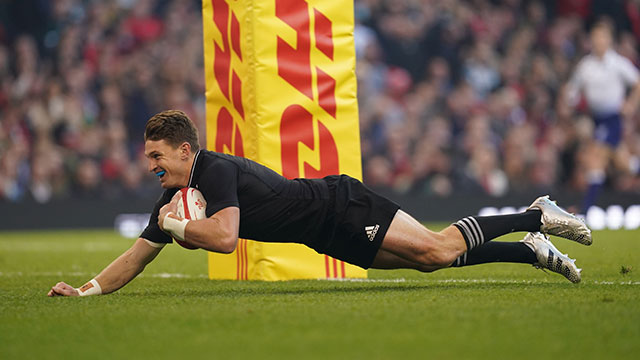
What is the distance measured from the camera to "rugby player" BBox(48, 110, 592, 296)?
5.27m

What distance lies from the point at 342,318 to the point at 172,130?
161cm

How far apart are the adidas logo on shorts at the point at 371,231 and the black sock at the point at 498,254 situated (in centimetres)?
57

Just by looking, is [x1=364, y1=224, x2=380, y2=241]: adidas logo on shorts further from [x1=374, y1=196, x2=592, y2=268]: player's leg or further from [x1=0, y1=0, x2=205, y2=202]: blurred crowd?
[x1=0, y1=0, x2=205, y2=202]: blurred crowd

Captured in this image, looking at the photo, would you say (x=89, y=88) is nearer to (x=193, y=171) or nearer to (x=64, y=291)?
(x=64, y=291)

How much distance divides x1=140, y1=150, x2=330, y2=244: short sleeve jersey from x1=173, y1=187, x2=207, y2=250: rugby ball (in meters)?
0.05

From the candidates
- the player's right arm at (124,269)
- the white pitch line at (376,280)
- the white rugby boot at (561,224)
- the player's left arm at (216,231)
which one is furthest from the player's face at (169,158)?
the white rugby boot at (561,224)

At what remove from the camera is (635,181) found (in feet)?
47.9

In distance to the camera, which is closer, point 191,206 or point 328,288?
point 191,206

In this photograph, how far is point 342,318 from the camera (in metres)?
4.26

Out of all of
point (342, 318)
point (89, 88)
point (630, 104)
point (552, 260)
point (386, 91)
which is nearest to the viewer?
point (342, 318)

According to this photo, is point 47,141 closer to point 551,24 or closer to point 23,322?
point 551,24

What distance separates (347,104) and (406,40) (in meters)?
10.3

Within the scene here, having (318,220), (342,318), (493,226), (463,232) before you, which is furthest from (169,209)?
(493,226)

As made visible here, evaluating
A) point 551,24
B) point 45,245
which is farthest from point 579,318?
point 551,24
